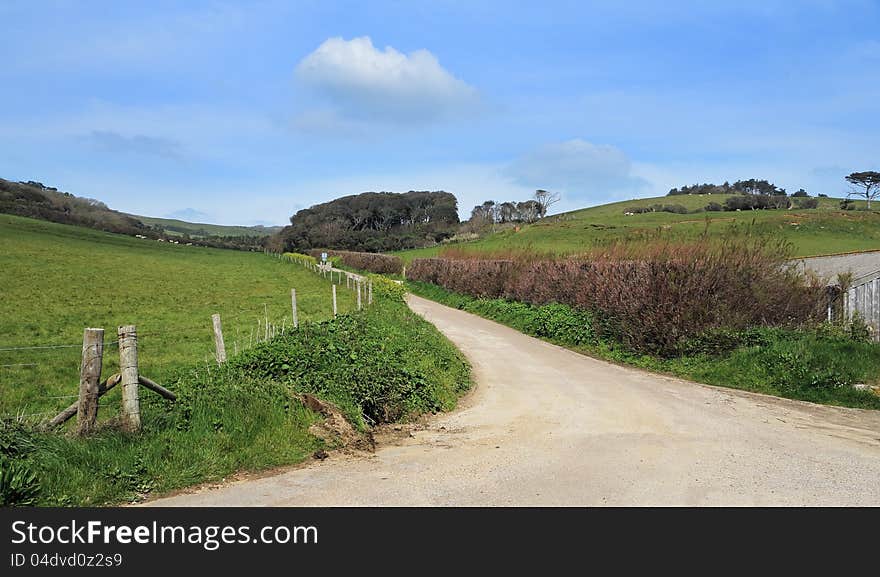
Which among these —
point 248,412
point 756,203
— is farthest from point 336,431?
point 756,203

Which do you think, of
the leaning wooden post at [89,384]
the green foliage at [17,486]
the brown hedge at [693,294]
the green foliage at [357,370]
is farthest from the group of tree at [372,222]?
the green foliage at [17,486]

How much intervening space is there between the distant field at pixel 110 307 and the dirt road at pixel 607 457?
6176 mm

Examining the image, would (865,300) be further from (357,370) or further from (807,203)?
(807,203)

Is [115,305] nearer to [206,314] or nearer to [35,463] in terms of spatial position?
[206,314]

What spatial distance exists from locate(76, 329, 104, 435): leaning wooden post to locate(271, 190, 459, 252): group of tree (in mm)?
103217

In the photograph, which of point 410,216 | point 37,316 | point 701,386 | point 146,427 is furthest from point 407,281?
point 410,216

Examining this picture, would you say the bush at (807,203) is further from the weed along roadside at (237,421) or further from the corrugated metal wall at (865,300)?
the weed along roadside at (237,421)

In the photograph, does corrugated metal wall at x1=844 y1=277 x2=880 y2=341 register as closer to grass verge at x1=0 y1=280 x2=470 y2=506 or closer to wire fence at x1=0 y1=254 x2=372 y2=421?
grass verge at x1=0 y1=280 x2=470 y2=506

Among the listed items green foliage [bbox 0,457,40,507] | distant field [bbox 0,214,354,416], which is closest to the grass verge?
green foliage [bbox 0,457,40,507]

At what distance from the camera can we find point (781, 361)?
13297 mm

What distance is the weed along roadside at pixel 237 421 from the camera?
20.2 feet

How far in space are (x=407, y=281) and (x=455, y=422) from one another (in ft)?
143

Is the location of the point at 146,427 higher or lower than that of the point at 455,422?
higher
